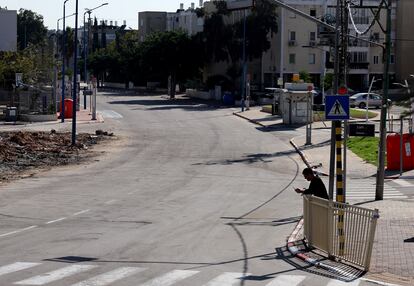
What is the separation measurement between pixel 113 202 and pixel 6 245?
9.06m

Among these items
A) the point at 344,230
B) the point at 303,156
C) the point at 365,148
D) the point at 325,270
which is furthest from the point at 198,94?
the point at 325,270

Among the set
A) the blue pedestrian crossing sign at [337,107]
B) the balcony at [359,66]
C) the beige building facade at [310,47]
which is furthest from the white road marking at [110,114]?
the blue pedestrian crossing sign at [337,107]

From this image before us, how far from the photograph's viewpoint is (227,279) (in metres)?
14.0

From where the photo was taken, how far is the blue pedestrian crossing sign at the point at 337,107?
19.6m

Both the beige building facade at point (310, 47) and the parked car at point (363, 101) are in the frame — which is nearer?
the parked car at point (363, 101)

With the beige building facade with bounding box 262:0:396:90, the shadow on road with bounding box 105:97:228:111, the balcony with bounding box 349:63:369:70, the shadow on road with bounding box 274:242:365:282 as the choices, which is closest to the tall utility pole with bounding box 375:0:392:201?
the shadow on road with bounding box 274:242:365:282

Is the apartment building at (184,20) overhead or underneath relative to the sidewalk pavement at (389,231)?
overhead

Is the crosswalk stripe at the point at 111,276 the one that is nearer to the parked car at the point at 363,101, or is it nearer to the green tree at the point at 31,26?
the parked car at the point at 363,101

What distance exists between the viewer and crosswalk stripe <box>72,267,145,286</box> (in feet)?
43.7

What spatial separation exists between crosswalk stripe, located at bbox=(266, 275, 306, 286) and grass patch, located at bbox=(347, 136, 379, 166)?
2522 cm

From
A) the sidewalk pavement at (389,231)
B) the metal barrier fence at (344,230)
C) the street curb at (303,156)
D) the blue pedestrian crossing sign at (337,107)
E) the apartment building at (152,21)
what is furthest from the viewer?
the apartment building at (152,21)

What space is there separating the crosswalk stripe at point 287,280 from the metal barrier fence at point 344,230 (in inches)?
59.1

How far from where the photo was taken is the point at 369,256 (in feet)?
49.0

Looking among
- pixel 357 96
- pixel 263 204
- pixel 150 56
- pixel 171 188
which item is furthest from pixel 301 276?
pixel 150 56
